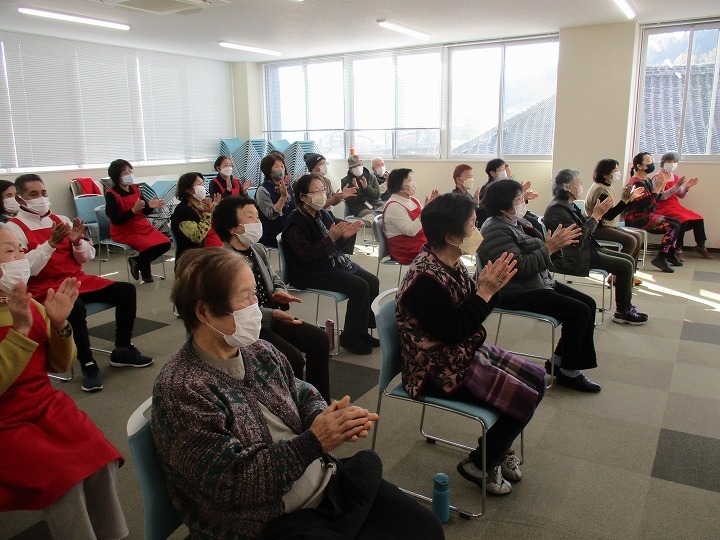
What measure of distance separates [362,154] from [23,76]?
5.25 metres

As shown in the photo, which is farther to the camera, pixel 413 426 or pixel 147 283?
pixel 147 283

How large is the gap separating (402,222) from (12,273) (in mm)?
2885

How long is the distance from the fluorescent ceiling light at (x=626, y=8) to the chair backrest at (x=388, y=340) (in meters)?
5.38

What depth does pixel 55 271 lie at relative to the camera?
Result: 349 centimetres

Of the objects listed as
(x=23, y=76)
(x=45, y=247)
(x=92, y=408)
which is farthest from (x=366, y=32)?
(x=92, y=408)

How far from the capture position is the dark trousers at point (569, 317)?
10.7ft

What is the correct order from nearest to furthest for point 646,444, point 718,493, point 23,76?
point 718,493
point 646,444
point 23,76

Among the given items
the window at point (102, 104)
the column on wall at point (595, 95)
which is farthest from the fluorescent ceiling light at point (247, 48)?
the column on wall at point (595, 95)

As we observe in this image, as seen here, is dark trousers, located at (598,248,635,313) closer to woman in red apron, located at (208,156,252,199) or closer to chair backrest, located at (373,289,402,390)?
chair backrest, located at (373,289,402,390)

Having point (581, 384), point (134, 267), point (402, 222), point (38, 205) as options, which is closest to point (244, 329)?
point (581, 384)

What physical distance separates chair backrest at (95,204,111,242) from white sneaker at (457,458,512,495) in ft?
15.4

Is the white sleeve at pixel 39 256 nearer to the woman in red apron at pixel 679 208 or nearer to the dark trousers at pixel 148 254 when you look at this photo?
the dark trousers at pixel 148 254

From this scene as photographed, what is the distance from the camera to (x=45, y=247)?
325 centimetres

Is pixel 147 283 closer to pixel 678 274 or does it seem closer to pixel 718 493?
pixel 718 493
